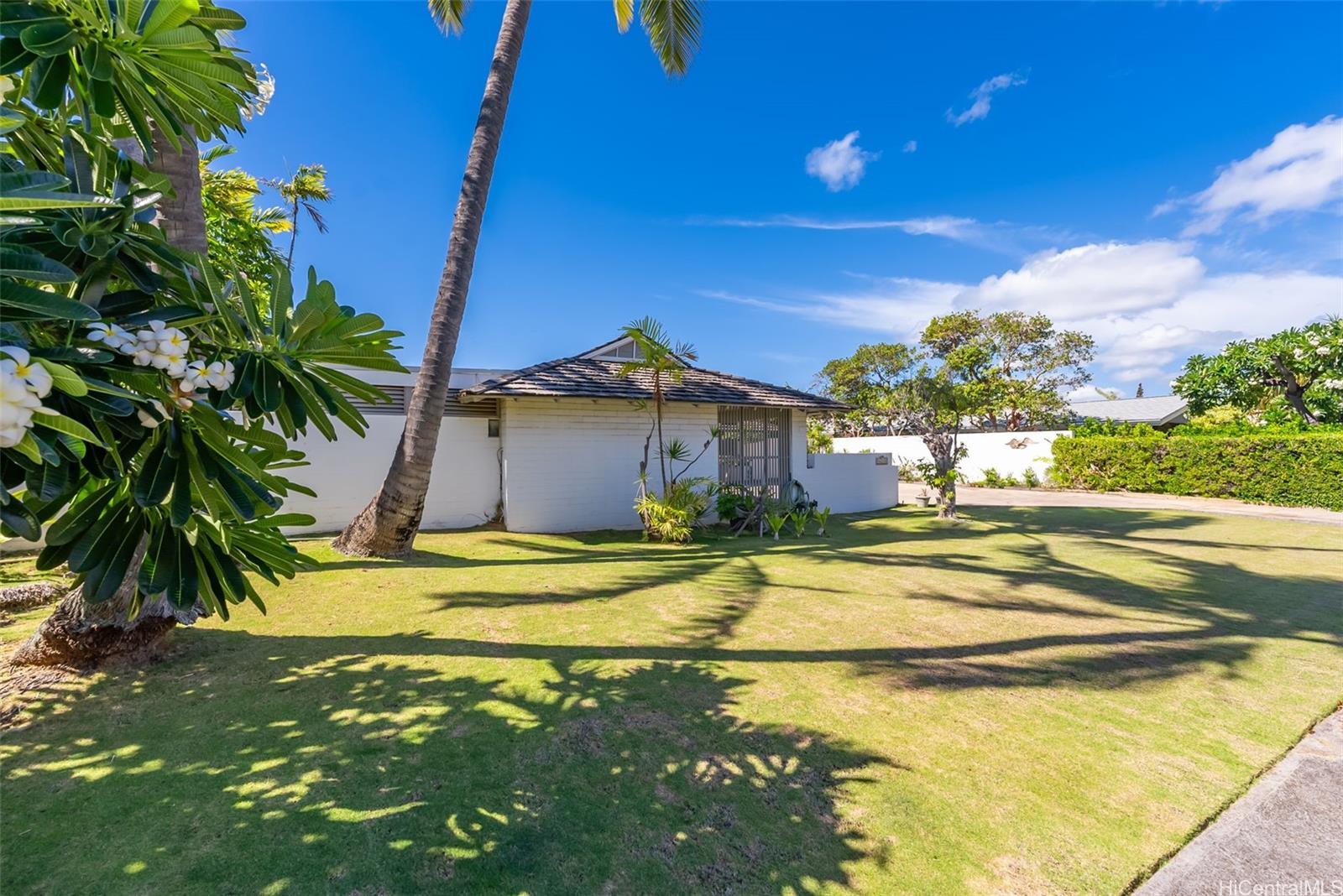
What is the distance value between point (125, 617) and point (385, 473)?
6.71 metres

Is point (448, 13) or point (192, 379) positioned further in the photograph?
point (448, 13)

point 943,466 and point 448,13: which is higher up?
point 448,13

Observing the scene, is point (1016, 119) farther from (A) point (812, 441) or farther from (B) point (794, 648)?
(B) point (794, 648)

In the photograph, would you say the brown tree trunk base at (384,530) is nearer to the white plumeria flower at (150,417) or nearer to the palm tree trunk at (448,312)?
the palm tree trunk at (448,312)

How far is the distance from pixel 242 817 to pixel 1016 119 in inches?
801

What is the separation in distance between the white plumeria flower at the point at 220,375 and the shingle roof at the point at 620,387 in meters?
8.63

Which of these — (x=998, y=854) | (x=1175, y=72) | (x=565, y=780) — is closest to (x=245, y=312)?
(x=565, y=780)

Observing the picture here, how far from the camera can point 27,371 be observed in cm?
121

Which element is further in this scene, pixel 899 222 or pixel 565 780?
pixel 899 222

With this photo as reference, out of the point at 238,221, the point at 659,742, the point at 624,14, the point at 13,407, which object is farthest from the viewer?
the point at 624,14

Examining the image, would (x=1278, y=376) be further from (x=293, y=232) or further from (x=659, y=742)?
(x=293, y=232)

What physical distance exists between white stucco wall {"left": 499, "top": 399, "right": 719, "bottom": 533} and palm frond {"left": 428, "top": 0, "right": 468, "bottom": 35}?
704 cm

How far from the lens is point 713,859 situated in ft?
7.36

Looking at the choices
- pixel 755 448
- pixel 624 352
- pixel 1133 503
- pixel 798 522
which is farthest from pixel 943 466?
pixel 624 352
